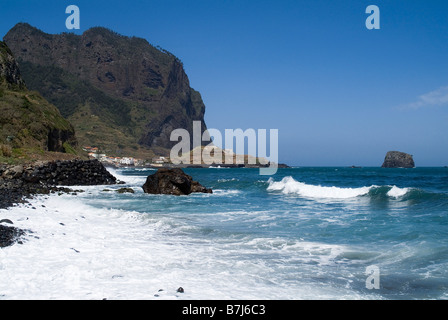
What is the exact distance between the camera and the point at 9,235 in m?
8.52

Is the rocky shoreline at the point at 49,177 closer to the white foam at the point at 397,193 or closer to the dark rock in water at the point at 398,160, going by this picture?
the white foam at the point at 397,193

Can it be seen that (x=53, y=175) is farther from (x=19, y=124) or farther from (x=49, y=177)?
(x=19, y=124)

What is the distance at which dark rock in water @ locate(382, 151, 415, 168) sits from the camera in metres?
182

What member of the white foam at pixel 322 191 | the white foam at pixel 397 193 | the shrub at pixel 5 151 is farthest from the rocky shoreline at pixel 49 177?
the white foam at pixel 397 193

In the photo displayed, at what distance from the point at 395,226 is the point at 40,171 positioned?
26.7 metres

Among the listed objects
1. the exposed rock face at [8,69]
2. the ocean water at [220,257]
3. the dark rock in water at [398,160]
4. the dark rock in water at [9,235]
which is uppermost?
the exposed rock face at [8,69]

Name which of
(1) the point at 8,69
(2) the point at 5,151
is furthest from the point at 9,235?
(1) the point at 8,69

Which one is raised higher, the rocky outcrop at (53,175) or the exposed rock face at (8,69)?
the exposed rock face at (8,69)

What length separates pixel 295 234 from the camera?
1225 cm

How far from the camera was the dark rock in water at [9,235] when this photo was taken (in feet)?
26.0

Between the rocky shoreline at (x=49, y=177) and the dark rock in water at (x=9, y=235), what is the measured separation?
6479mm

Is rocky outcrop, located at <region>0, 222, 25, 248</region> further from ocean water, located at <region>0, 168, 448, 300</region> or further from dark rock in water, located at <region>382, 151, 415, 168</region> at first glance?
dark rock in water, located at <region>382, 151, 415, 168</region>

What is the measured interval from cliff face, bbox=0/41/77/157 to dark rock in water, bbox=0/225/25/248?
89.1 feet
